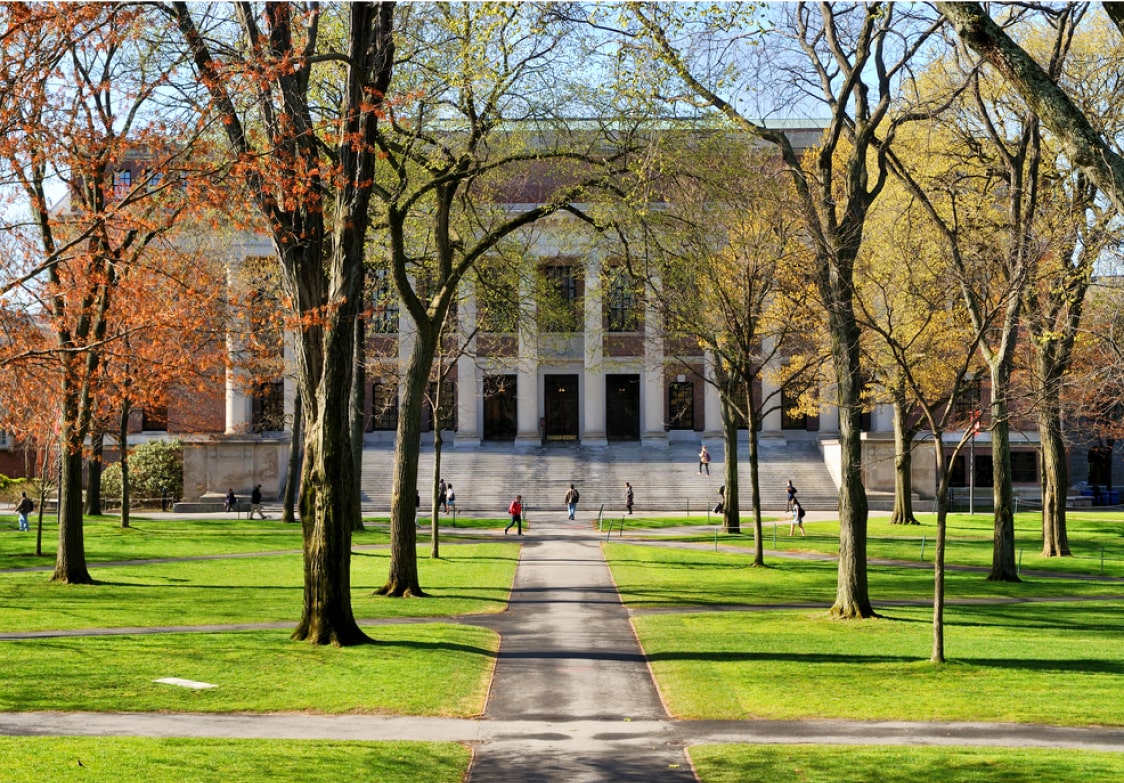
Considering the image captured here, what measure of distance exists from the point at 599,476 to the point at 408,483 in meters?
36.1

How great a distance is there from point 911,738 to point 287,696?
7.17 metres

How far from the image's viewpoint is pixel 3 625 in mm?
19406

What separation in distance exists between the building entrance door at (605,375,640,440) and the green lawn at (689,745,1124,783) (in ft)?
195

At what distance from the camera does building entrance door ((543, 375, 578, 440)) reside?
71062 millimetres

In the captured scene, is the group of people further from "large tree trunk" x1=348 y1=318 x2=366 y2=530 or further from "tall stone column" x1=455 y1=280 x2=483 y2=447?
"tall stone column" x1=455 y1=280 x2=483 y2=447

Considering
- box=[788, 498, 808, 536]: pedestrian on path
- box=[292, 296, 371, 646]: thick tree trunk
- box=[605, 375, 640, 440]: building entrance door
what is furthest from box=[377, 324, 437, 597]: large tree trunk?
box=[605, 375, 640, 440]: building entrance door

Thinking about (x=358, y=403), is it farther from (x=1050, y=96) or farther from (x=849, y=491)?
(x=1050, y=96)

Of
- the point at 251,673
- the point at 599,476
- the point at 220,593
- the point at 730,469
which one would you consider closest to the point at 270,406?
the point at 599,476

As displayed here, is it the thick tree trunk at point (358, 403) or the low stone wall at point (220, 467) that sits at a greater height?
the thick tree trunk at point (358, 403)

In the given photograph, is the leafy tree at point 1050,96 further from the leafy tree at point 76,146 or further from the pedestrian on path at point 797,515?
the pedestrian on path at point 797,515

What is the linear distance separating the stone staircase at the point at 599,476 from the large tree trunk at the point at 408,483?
2805 cm

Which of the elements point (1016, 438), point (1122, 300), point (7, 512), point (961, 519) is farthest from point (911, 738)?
point (1016, 438)

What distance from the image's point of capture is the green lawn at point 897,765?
10.5 m

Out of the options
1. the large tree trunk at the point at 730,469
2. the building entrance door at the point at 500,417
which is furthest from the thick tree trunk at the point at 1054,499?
the building entrance door at the point at 500,417
